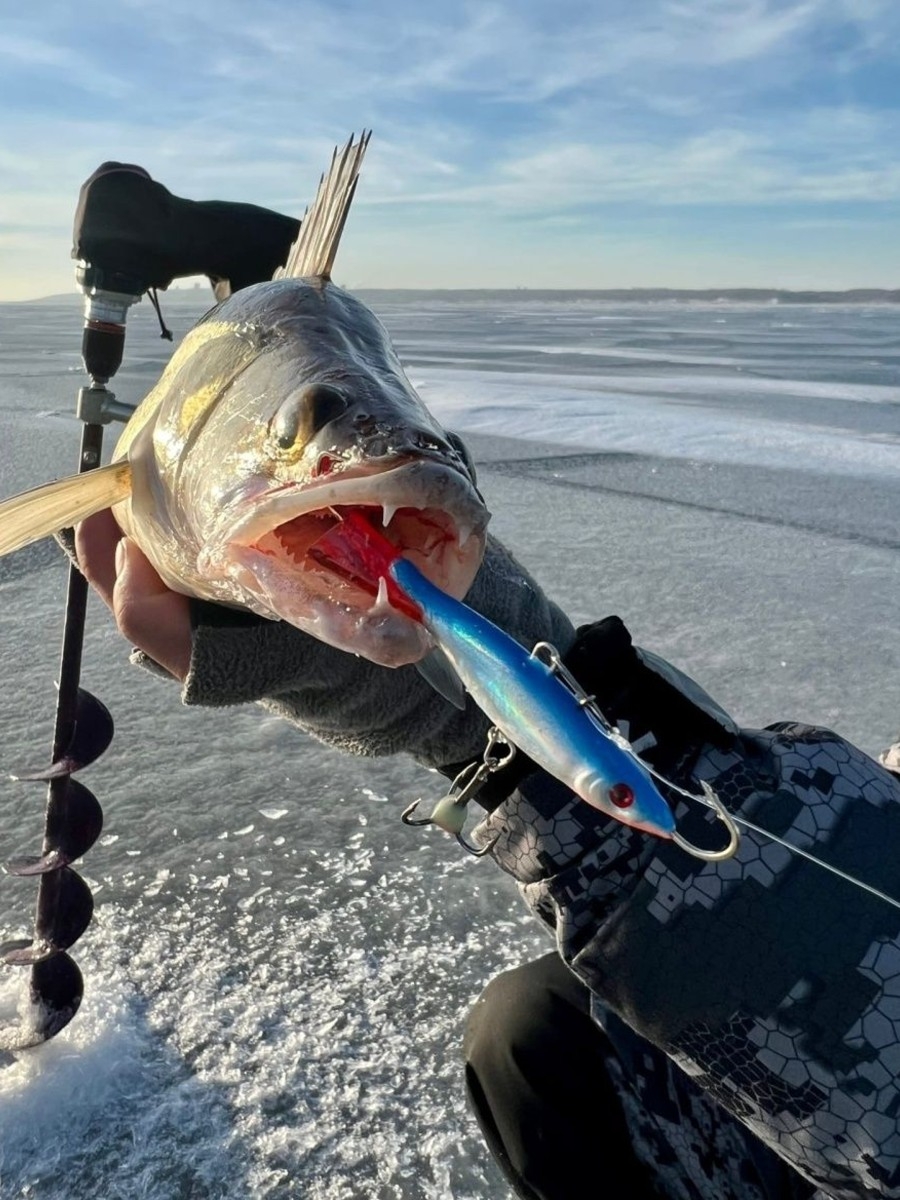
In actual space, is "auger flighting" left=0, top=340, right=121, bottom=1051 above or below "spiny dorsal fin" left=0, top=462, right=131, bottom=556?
below

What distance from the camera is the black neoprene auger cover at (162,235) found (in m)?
1.62

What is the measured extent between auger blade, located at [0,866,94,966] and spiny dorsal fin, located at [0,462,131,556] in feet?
2.51

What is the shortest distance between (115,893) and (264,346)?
113 cm

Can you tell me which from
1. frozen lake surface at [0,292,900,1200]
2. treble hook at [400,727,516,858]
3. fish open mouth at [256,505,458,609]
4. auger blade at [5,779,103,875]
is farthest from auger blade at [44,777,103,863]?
fish open mouth at [256,505,458,609]

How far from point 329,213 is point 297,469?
716mm

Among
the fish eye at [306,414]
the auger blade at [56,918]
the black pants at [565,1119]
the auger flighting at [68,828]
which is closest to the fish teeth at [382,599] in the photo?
the fish eye at [306,414]

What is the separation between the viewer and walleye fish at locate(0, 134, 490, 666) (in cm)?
82

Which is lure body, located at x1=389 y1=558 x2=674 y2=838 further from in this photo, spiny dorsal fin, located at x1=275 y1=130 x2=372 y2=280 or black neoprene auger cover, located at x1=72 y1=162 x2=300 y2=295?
black neoprene auger cover, located at x1=72 y1=162 x2=300 y2=295

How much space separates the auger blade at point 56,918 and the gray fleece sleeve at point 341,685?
65 cm

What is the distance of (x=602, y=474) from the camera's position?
537cm

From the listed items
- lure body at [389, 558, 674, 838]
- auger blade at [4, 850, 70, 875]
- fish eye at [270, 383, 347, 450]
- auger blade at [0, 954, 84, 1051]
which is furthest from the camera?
auger blade at [4, 850, 70, 875]

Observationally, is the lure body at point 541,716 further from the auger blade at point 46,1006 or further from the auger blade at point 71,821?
the auger blade at point 71,821

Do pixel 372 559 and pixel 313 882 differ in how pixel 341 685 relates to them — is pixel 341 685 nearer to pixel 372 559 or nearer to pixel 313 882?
pixel 372 559

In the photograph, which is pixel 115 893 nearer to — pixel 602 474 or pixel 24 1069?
pixel 24 1069
